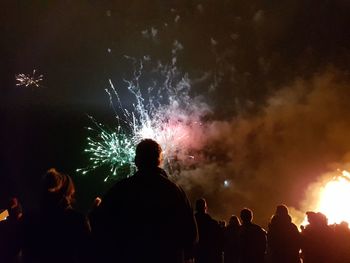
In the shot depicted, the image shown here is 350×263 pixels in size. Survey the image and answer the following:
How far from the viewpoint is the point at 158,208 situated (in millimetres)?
3557

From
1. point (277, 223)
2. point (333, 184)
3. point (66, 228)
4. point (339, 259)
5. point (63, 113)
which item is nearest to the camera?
point (66, 228)

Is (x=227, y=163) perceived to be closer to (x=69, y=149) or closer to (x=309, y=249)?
(x=69, y=149)

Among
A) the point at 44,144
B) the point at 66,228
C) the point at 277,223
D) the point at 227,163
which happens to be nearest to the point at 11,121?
the point at 44,144

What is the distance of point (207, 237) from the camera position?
7816 mm

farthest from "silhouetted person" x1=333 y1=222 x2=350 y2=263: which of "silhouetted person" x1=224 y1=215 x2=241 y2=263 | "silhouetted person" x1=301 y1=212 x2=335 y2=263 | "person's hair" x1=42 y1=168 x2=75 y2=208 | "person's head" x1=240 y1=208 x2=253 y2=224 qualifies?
"person's hair" x1=42 y1=168 x2=75 y2=208

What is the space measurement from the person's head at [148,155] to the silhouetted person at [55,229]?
2.54 ft

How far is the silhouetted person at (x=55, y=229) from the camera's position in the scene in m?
3.96

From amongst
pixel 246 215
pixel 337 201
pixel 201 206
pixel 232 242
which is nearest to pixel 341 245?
pixel 246 215

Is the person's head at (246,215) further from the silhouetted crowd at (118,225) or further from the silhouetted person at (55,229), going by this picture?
the silhouetted person at (55,229)

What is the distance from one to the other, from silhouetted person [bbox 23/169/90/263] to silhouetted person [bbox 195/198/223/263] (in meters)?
3.94

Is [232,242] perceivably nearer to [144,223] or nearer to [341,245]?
[341,245]

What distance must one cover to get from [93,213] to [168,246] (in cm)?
65

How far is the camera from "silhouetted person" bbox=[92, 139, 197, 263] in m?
3.49

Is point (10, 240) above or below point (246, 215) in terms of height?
below
